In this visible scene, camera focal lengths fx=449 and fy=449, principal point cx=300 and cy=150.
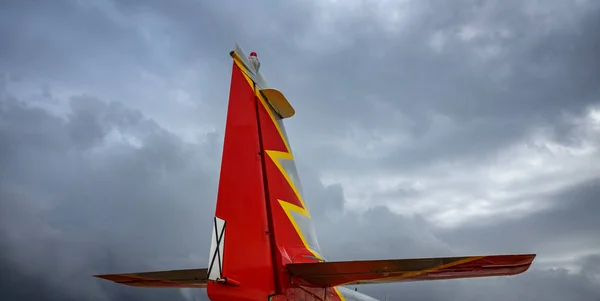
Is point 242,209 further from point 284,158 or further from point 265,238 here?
point 284,158

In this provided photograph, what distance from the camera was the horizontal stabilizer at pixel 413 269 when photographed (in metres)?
4.94

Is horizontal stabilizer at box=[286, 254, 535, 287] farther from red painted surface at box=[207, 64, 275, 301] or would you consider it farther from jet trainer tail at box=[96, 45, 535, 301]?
red painted surface at box=[207, 64, 275, 301]

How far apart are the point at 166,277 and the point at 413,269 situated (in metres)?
4.01

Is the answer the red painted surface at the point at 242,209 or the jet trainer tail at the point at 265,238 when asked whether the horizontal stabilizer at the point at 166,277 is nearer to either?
the jet trainer tail at the point at 265,238

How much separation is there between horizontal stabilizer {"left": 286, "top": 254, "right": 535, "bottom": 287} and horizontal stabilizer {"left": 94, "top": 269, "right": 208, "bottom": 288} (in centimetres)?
176

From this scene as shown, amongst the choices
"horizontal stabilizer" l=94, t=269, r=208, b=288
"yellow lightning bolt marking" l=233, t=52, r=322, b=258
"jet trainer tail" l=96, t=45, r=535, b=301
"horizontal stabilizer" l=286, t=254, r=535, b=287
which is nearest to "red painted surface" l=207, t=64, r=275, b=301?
"jet trainer tail" l=96, t=45, r=535, b=301

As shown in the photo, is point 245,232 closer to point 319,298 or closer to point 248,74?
point 319,298

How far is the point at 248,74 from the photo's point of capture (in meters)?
6.96

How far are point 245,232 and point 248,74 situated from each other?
257 centimetres

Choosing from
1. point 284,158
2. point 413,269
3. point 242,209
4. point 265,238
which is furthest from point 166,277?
point 413,269

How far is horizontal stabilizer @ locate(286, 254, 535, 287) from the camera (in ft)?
16.2

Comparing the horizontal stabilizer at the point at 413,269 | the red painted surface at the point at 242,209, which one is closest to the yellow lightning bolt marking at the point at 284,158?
the red painted surface at the point at 242,209

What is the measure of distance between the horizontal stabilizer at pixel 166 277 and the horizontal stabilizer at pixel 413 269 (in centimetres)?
176

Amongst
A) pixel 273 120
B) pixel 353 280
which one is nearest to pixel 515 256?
pixel 353 280
